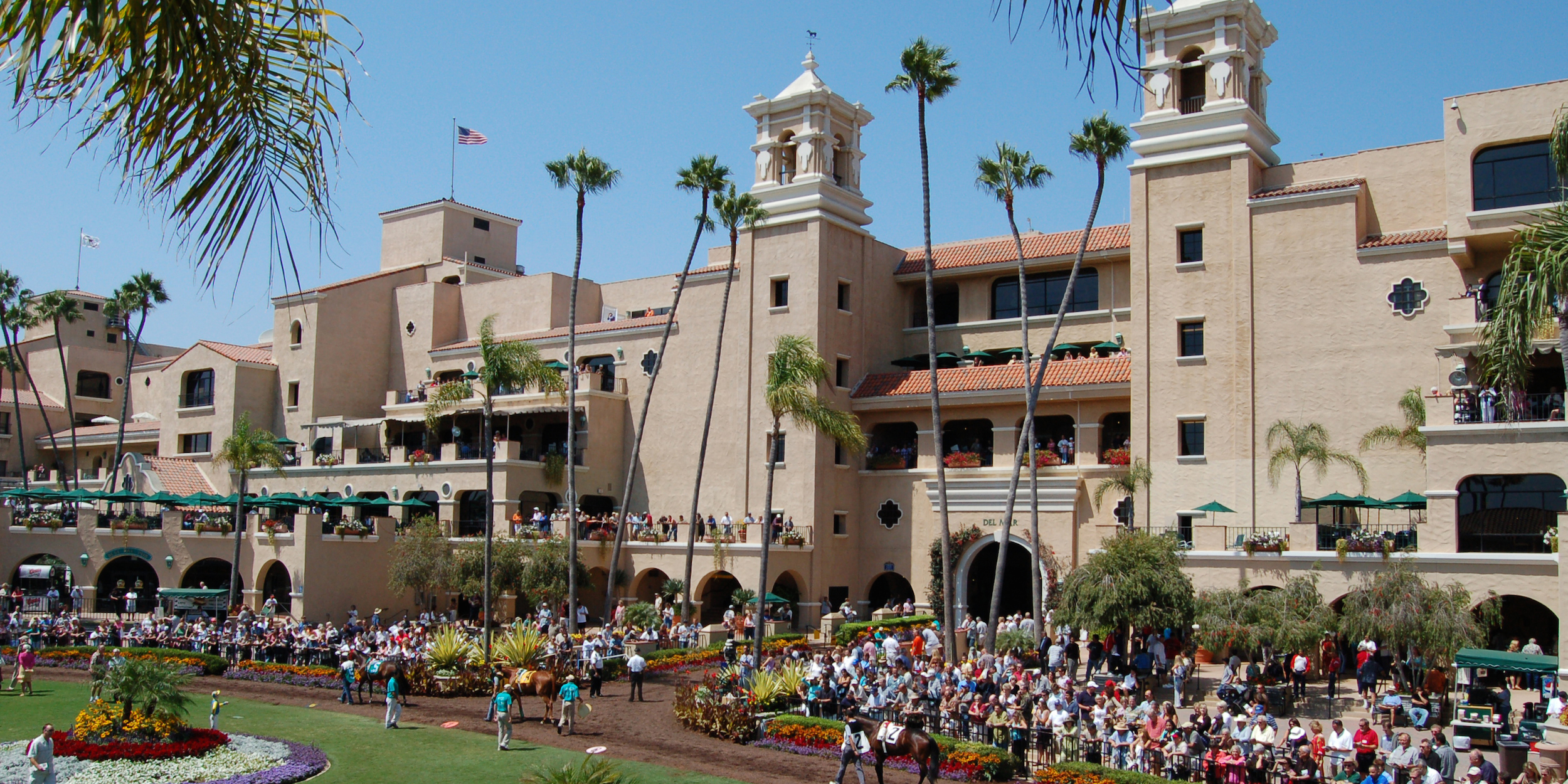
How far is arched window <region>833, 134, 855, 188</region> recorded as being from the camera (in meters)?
47.8

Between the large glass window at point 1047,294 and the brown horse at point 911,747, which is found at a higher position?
the large glass window at point 1047,294

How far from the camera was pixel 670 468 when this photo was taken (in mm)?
48375

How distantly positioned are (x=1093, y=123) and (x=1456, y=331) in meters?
11.2

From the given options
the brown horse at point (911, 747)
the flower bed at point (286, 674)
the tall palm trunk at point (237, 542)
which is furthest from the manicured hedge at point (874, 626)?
the tall palm trunk at point (237, 542)

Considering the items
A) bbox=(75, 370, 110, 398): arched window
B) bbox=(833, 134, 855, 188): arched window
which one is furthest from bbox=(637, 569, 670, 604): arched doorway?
bbox=(75, 370, 110, 398): arched window

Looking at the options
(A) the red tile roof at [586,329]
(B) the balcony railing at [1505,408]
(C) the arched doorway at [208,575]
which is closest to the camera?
(B) the balcony railing at [1505,408]

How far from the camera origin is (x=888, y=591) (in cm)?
4616

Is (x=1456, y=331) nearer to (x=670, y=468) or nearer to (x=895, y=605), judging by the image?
(x=895, y=605)

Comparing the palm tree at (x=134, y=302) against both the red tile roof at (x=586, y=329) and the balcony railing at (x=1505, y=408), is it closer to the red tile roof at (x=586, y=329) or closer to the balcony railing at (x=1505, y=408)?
the red tile roof at (x=586, y=329)

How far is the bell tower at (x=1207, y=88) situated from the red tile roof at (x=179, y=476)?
135 feet

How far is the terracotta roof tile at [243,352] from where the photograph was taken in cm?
5759

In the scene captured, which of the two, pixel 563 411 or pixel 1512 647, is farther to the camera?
pixel 563 411

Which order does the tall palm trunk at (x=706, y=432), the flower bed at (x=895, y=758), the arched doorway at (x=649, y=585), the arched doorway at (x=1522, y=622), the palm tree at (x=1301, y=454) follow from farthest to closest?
the arched doorway at (x=649, y=585) < the tall palm trunk at (x=706, y=432) < the palm tree at (x=1301, y=454) < the arched doorway at (x=1522, y=622) < the flower bed at (x=895, y=758)

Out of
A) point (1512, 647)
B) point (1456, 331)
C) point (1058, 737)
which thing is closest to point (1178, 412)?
point (1456, 331)
